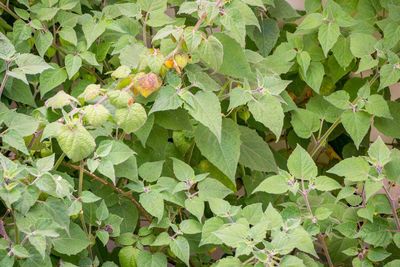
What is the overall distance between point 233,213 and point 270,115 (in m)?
0.19

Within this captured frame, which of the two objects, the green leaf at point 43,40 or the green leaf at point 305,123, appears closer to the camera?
the green leaf at point 43,40

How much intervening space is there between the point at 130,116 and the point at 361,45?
2.20 feet

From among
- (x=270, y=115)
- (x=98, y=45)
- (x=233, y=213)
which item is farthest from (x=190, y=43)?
(x=98, y=45)

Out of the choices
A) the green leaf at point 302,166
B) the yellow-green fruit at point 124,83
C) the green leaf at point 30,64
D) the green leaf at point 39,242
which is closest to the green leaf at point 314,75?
the green leaf at point 302,166

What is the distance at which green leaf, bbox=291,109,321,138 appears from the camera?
4.39 feet

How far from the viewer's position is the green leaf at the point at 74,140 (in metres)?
0.85

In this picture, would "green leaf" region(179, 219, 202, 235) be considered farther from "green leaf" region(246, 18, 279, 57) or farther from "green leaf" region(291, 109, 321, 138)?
"green leaf" region(246, 18, 279, 57)

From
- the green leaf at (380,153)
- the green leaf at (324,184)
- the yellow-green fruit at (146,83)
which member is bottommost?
the green leaf at (324,184)

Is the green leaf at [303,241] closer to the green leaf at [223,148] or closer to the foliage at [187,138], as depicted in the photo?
the foliage at [187,138]

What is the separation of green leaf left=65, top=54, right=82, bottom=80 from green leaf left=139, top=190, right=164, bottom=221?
1.09 ft

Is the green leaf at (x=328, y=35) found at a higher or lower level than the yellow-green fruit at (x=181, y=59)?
lower

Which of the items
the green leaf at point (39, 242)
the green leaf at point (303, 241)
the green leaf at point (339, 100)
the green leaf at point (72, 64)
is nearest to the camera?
the green leaf at point (39, 242)

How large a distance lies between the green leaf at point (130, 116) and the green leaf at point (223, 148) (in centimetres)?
21

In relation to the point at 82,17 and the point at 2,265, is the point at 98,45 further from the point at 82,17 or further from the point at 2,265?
the point at 2,265
